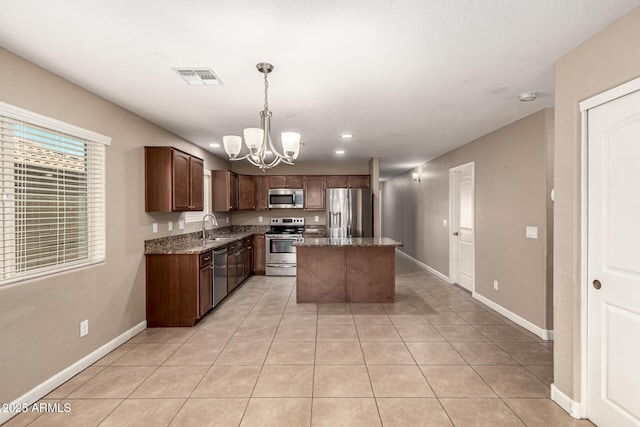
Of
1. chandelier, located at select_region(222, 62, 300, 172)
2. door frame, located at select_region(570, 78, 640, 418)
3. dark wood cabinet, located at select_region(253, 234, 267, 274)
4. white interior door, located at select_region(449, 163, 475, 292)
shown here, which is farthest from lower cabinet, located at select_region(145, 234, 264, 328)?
white interior door, located at select_region(449, 163, 475, 292)

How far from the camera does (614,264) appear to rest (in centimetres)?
189

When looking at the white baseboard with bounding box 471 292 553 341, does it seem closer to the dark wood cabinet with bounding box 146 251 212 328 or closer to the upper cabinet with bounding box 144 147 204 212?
the dark wood cabinet with bounding box 146 251 212 328

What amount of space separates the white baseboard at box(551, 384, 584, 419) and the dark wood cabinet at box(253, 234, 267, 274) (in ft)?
17.3

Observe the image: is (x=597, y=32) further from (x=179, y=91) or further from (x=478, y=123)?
(x=179, y=91)

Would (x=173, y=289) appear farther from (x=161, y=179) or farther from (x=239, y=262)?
(x=239, y=262)

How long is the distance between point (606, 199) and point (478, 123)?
89.1 inches

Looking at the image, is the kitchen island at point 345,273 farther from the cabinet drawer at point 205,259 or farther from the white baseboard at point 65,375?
the white baseboard at point 65,375

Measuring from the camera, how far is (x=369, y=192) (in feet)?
21.0

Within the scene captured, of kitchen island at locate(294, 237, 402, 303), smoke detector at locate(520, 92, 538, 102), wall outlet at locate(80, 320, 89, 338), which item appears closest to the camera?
wall outlet at locate(80, 320, 89, 338)

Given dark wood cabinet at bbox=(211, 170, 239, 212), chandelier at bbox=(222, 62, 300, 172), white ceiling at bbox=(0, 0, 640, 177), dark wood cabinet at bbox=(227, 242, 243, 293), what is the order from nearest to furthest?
white ceiling at bbox=(0, 0, 640, 177), chandelier at bbox=(222, 62, 300, 172), dark wood cabinet at bbox=(227, 242, 243, 293), dark wood cabinet at bbox=(211, 170, 239, 212)

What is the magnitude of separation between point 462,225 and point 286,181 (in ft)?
12.1

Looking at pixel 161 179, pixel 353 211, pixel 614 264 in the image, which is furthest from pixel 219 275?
pixel 614 264

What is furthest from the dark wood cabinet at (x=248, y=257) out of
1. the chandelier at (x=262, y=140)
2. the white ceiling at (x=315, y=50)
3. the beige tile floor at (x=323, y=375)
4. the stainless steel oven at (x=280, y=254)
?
the chandelier at (x=262, y=140)

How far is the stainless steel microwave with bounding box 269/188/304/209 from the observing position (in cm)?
682
